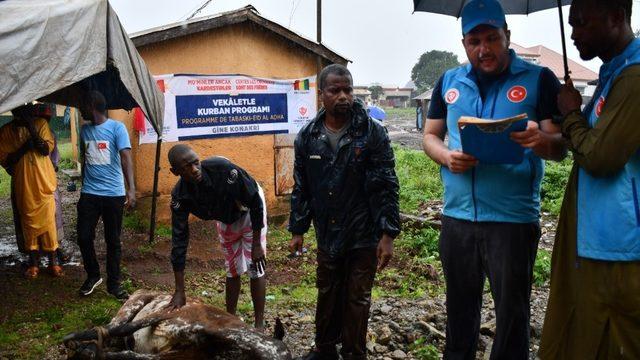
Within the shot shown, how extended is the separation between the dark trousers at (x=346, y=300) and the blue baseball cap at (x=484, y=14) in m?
1.55

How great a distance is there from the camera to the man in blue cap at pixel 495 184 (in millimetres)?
2475

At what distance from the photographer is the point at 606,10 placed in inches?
79.7

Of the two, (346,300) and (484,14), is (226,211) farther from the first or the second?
(484,14)

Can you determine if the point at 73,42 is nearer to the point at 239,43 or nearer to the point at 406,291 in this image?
the point at 406,291

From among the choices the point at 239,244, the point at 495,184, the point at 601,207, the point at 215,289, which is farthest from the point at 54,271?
the point at 601,207

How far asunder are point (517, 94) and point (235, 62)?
6262 mm

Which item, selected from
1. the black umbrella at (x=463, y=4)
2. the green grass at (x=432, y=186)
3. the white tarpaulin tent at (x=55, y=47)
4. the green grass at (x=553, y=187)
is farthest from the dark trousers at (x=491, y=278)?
the green grass at (x=553, y=187)

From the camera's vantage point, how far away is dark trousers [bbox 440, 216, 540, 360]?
8.36 feet

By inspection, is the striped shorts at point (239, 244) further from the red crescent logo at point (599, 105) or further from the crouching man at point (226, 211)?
the red crescent logo at point (599, 105)

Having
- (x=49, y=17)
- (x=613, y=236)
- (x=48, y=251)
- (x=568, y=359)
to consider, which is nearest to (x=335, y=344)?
(x=568, y=359)

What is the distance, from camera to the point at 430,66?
190 ft

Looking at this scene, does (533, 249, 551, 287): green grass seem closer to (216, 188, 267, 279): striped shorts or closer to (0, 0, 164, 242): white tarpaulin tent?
(216, 188, 267, 279): striped shorts

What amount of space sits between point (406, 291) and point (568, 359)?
3.37 m

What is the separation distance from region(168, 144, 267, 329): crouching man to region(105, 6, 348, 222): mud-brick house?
4016 millimetres
